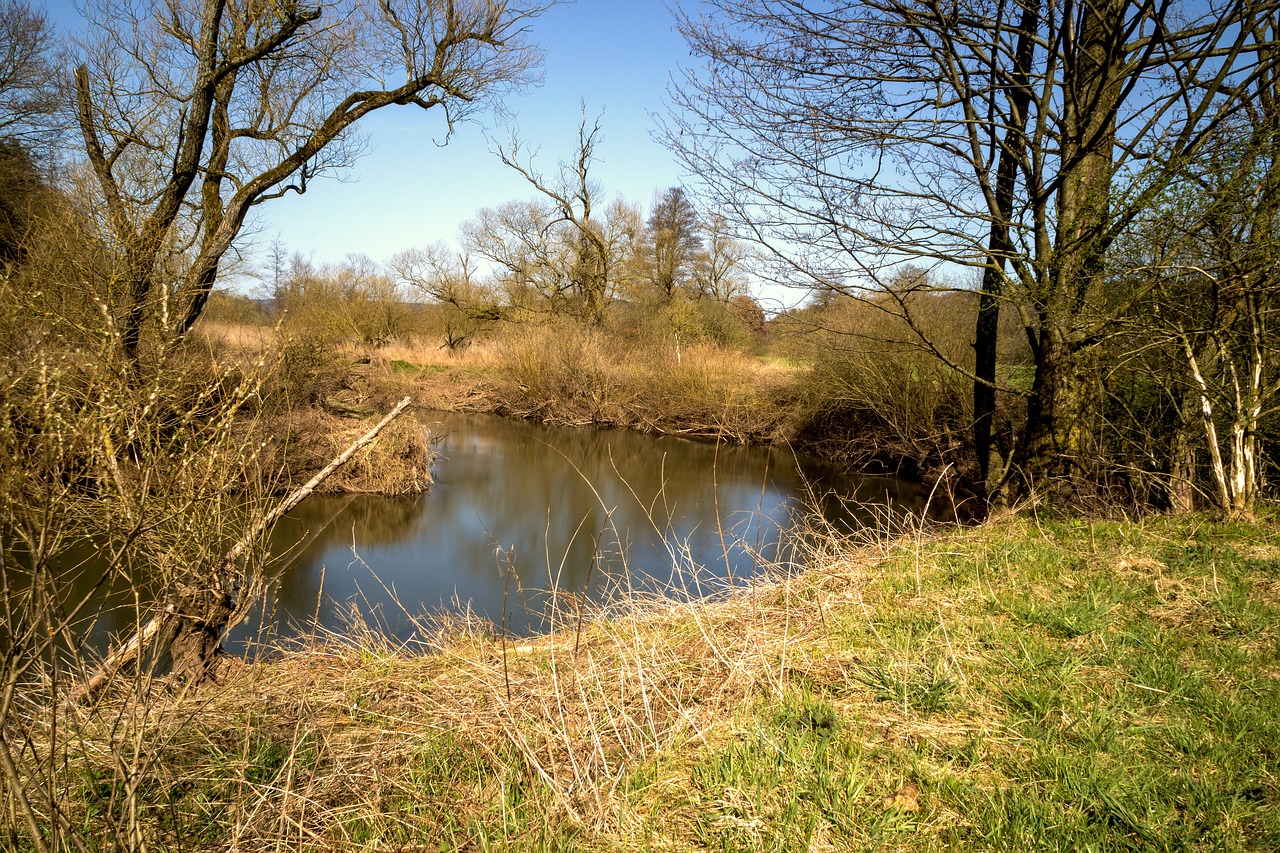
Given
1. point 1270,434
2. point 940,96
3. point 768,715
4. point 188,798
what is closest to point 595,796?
point 768,715

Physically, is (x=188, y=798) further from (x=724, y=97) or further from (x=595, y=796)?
(x=724, y=97)

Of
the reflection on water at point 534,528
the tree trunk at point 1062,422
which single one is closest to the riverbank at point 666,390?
the reflection on water at point 534,528

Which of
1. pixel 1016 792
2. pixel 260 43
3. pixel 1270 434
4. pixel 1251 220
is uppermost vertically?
pixel 260 43

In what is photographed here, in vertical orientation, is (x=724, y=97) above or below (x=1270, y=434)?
above

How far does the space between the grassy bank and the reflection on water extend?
30.7 inches

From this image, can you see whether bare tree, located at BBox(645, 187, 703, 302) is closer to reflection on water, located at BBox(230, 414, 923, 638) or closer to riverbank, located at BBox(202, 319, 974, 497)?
riverbank, located at BBox(202, 319, 974, 497)

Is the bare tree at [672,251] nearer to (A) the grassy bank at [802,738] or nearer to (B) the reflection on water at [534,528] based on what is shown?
(B) the reflection on water at [534,528]

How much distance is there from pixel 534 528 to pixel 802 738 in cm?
811

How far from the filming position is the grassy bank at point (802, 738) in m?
2.07

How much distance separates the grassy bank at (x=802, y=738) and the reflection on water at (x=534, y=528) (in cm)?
78

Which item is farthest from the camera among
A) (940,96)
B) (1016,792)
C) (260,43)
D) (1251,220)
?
(260,43)

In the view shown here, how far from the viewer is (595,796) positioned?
224 centimetres

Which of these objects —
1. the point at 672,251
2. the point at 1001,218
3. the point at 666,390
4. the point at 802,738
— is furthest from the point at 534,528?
the point at 672,251

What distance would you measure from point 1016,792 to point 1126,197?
15.4 ft
